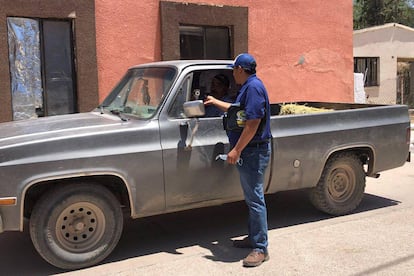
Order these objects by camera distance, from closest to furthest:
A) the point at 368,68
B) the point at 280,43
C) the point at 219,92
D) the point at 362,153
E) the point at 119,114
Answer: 1. the point at 119,114
2. the point at 219,92
3. the point at 362,153
4. the point at 280,43
5. the point at 368,68

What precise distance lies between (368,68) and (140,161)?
1912 cm

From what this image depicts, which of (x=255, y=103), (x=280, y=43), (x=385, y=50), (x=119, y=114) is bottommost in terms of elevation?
(x=119, y=114)

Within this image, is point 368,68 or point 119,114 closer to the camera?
point 119,114

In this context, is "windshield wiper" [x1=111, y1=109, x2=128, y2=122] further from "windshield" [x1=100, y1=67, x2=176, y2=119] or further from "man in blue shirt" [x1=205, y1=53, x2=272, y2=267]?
"man in blue shirt" [x1=205, y1=53, x2=272, y2=267]

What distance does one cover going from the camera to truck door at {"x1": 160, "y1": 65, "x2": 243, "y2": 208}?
15.6 ft

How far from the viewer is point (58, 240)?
4.35 m

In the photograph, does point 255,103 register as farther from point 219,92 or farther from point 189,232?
point 189,232

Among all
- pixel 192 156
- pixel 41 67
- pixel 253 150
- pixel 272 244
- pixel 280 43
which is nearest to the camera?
pixel 253 150

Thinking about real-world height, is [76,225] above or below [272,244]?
above

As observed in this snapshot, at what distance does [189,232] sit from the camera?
5.53 m

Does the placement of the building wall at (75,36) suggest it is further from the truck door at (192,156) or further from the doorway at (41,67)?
the truck door at (192,156)

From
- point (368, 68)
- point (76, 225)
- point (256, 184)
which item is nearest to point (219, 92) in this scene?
point (256, 184)

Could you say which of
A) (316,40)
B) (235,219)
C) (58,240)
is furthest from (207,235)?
(316,40)

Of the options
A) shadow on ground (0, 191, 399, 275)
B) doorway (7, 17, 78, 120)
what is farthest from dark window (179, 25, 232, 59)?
shadow on ground (0, 191, 399, 275)
